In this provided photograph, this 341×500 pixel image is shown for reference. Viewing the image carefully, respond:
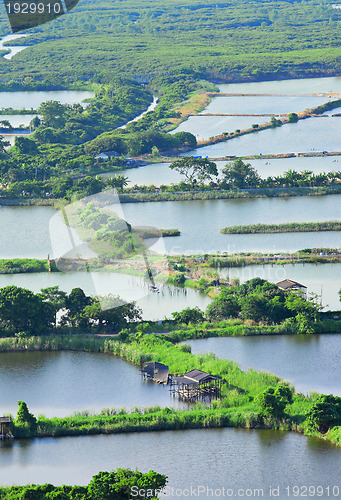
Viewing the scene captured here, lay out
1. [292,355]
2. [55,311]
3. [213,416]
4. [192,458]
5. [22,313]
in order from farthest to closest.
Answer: [55,311], [22,313], [292,355], [213,416], [192,458]

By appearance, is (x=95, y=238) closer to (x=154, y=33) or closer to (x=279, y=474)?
(x=279, y=474)

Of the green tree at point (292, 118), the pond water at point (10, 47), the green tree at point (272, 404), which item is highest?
the pond water at point (10, 47)

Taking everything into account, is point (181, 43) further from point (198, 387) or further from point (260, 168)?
point (198, 387)

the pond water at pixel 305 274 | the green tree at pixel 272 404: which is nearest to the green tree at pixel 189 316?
the pond water at pixel 305 274

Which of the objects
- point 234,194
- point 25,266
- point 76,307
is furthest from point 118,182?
point 76,307

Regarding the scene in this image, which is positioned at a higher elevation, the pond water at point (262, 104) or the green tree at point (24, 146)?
the green tree at point (24, 146)

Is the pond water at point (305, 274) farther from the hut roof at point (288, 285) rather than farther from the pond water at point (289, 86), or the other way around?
the pond water at point (289, 86)

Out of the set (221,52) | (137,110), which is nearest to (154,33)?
(221,52)
